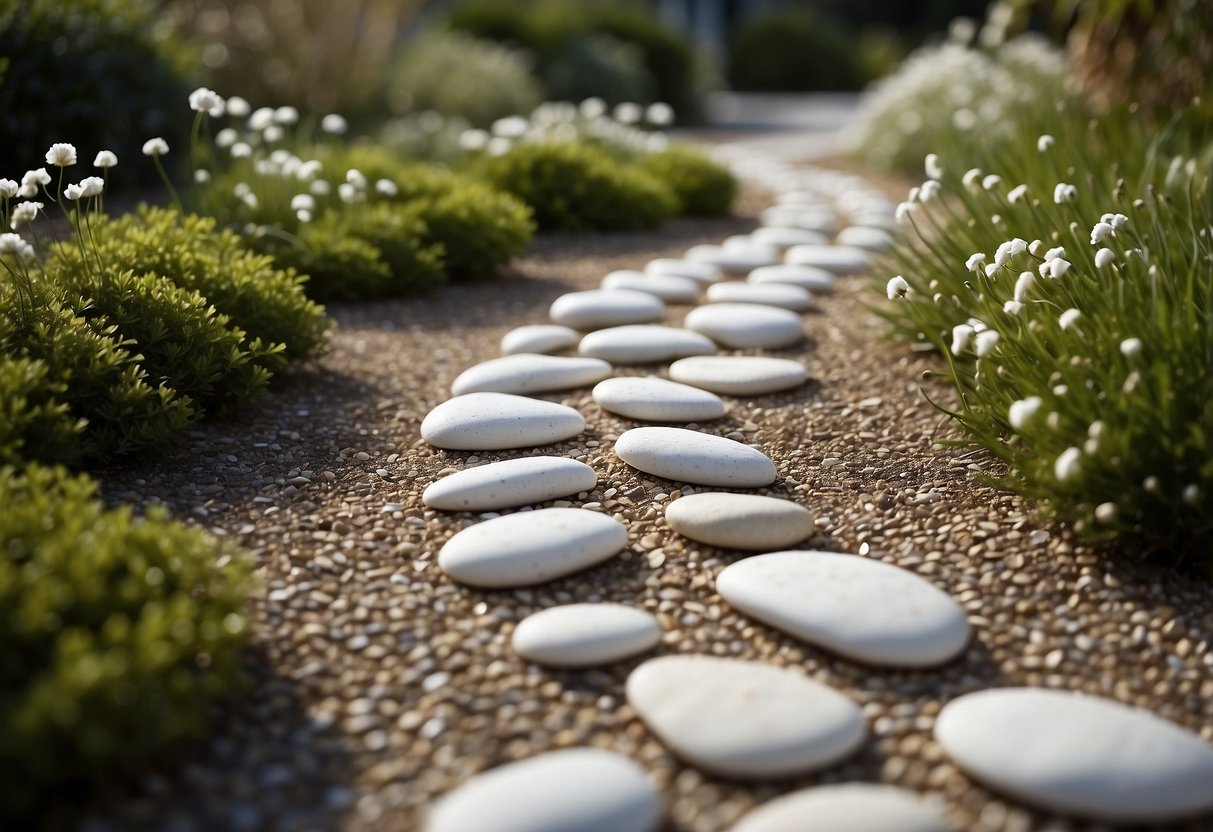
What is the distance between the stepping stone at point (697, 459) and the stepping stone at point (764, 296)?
1.69 m

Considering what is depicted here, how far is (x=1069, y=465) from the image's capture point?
2.18m

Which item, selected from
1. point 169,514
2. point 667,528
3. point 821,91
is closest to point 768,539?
point 667,528

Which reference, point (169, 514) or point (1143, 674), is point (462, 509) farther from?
point (1143, 674)

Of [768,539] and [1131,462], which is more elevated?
[1131,462]

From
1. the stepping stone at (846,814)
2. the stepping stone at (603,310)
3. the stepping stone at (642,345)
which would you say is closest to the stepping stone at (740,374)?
the stepping stone at (642,345)

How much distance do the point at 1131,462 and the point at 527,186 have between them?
443 centimetres

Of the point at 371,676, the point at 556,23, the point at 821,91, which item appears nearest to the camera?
the point at 371,676

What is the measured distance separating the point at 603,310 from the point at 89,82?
333 centimetres

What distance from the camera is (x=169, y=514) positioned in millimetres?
2637

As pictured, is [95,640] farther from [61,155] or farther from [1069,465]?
[1069,465]

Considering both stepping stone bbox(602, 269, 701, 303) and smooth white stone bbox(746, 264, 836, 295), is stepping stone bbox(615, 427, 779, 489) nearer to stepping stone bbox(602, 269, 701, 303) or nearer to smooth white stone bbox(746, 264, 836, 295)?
stepping stone bbox(602, 269, 701, 303)

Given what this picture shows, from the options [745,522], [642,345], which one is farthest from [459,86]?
[745,522]

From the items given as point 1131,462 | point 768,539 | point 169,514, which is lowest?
point 169,514

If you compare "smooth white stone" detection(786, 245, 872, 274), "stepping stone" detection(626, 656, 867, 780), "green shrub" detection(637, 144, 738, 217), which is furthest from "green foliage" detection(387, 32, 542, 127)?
"stepping stone" detection(626, 656, 867, 780)
